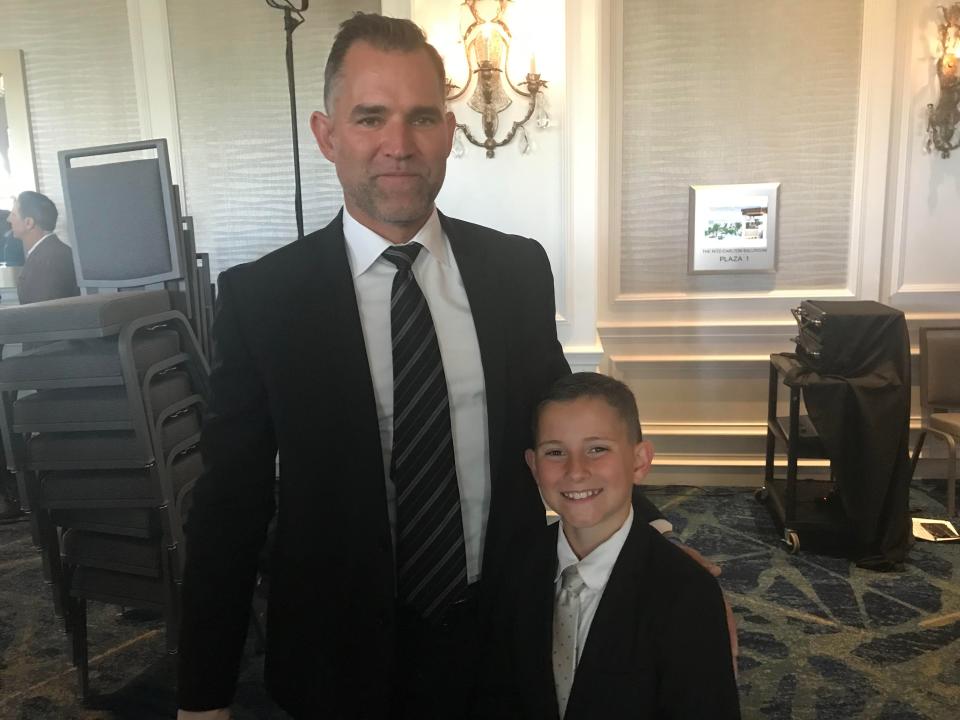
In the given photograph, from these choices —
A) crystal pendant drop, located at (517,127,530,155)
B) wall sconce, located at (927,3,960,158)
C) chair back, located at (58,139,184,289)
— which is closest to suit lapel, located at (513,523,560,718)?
chair back, located at (58,139,184,289)

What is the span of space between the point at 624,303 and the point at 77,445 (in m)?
2.80

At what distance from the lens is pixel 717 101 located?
3.72 m

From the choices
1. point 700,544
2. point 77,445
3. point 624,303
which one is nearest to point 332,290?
point 77,445

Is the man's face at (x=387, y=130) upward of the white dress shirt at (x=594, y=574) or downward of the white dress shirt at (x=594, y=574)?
upward

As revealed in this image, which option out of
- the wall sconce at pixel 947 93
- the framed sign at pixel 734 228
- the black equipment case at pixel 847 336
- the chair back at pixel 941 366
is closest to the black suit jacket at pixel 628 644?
the black equipment case at pixel 847 336

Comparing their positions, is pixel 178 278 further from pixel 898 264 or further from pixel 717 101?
pixel 898 264

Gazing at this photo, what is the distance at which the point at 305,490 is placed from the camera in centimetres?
102

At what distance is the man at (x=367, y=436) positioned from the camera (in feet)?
3.28

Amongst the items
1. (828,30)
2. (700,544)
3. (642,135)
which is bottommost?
(700,544)

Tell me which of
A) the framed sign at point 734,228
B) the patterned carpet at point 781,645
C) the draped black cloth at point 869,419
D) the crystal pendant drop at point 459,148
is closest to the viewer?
the patterned carpet at point 781,645

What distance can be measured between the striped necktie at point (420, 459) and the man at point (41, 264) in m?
3.36

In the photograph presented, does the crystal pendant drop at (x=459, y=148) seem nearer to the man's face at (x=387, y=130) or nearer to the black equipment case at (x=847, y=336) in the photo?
the black equipment case at (x=847, y=336)

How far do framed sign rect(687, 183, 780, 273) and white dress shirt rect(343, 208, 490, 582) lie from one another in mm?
2992

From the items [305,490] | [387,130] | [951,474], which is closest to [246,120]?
[387,130]
